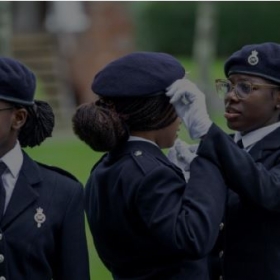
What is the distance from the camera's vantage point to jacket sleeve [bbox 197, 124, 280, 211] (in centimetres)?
481

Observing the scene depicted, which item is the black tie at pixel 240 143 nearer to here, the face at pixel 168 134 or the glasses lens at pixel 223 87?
the glasses lens at pixel 223 87

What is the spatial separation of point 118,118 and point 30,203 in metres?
0.44

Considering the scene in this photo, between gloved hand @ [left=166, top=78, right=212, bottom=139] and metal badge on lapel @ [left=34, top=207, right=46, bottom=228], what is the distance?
2.00ft

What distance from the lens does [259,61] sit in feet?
17.1

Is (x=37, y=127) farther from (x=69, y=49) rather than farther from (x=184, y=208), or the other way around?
(x=69, y=49)

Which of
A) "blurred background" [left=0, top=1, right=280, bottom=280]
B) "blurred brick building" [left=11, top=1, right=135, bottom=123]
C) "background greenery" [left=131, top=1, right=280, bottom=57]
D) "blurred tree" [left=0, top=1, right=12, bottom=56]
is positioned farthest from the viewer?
"background greenery" [left=131, top=1, right=280, bottom=57]

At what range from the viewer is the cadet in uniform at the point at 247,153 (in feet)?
15.8

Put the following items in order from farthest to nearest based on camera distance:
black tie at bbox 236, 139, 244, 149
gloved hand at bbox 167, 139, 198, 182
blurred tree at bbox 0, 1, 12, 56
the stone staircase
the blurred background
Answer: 1. the stone staircase
2. blurred tree at bbox 0, 1, 12, 56
3. the blurred background
4. black tie at bbox 236, 139, 244, 149
5. gloved hand at bbox 167, 139, 198, 182

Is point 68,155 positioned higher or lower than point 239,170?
lower

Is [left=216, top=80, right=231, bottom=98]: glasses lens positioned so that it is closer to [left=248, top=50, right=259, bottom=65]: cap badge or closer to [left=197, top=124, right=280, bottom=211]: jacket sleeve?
[left=248, top=50, right=259, bottom=65]: cap badge

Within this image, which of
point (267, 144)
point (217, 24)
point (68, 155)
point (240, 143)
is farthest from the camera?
point (217, 24)

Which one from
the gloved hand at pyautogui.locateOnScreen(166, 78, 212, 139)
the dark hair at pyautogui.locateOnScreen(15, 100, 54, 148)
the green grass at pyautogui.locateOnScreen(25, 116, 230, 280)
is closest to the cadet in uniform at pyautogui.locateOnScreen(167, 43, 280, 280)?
the gloved hand at pyautogui.locateOnScreen(166, 78, 212, 139)

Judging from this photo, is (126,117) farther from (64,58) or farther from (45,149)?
(64,58)

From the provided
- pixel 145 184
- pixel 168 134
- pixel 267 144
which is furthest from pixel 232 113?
pixel 145 184
